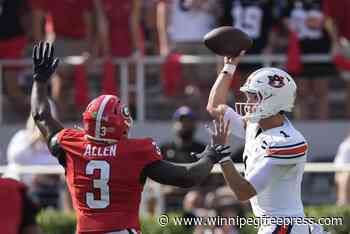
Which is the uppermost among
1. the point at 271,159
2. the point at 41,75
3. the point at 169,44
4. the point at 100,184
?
the point at 41,75

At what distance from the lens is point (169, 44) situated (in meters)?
12.9

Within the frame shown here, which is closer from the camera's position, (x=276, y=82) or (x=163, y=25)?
(x=276, y=82)

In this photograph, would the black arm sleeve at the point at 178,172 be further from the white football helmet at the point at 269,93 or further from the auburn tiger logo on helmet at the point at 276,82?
the auburn tiger logo on helmet at the point at 276,82

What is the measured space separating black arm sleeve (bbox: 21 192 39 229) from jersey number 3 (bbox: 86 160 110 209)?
3.55 ft

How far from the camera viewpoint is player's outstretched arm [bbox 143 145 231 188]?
23.4ft

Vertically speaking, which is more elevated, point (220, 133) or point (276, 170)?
point (220, 133)

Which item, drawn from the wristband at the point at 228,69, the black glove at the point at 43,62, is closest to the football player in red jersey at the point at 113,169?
the black glove at the point at 43,62

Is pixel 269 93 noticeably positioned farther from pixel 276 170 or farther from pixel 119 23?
pixel 119 23

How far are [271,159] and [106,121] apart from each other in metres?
0.98

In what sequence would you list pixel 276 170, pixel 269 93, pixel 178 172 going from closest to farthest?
pixel 178 172 → pixel 276 170 → pixel 269 93

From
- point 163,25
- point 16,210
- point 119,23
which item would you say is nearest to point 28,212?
point 16,210

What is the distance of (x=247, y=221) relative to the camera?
9633mm

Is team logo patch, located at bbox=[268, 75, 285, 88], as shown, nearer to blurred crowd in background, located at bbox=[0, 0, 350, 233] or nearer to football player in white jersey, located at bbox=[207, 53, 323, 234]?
football player in white jersey, located at bbox=[207, 53, 323, 234]


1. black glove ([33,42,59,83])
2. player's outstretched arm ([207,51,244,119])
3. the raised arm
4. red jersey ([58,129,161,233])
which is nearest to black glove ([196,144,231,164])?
red jersey ([58,129,161,233])
